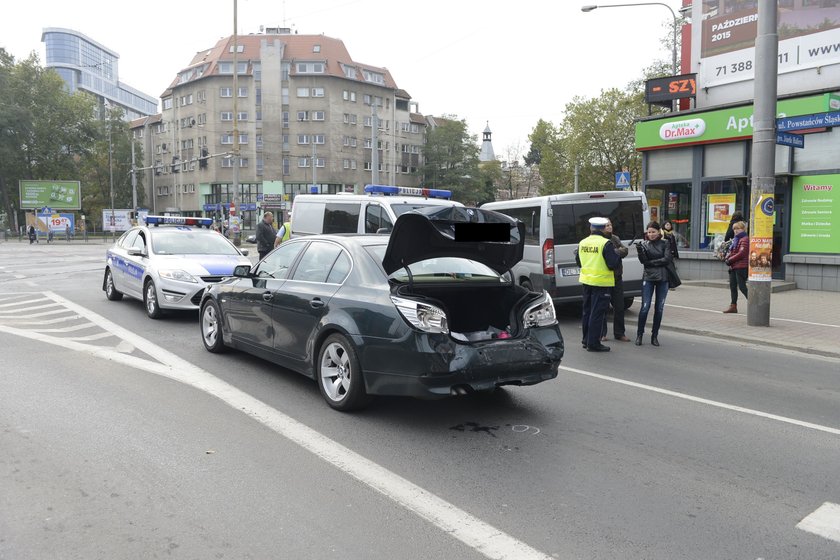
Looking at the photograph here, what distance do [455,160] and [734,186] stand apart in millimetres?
65587

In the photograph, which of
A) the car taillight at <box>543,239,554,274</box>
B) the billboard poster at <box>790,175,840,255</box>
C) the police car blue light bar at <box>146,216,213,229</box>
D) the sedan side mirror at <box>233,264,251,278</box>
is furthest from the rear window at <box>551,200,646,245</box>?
the police car blue light bar at <box>146,216,213,229</box>

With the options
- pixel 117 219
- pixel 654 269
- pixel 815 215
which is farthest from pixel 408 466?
pixel 117 219

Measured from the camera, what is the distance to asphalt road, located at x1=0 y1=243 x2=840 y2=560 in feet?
10.9

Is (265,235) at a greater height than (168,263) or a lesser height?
greater

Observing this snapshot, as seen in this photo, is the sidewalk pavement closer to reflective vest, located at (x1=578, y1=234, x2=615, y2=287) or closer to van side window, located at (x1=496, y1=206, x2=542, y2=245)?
reflective vest, located at (x1=578, y1=234, x2=615, y2=287)

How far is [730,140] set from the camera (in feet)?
55.5

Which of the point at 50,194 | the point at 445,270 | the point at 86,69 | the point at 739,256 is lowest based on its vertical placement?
the point at 739,256

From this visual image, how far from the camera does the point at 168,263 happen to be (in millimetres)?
10461

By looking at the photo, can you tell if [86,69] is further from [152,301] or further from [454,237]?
[454,237]

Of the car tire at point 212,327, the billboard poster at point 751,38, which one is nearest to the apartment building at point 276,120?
the billboard poster at point 751,38

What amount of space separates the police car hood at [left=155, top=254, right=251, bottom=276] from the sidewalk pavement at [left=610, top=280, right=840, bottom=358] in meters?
6.58

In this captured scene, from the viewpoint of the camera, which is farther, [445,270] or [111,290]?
[111,290]

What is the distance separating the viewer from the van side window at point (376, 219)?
12117 millimetres

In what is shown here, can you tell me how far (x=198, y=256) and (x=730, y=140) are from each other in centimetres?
1370
